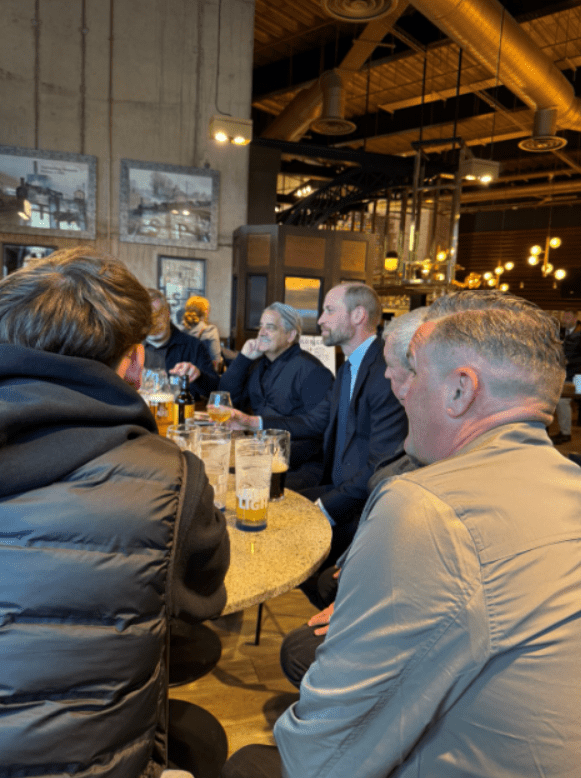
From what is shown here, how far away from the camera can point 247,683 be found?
229cm

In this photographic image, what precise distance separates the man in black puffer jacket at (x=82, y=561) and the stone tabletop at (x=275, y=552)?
0.30 m

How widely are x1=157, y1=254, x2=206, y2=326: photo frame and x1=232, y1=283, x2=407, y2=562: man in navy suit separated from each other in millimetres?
4819

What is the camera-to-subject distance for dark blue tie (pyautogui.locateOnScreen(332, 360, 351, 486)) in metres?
2.65

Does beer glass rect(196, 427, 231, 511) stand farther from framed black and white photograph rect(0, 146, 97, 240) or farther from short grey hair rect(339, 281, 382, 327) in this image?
framed black and white photograph rect(0, 146, 97, 240)

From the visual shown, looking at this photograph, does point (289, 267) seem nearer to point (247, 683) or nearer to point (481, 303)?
point (247, 683)

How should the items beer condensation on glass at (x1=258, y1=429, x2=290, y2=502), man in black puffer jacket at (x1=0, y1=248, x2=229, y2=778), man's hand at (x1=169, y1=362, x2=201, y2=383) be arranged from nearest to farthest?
man in black puffer jacket at (x1=0, y1=248, x2=229, y2=778) → beer condensation on glass at (x1=258, y1=429, x2=290, y2=502) → man's hand at (x1=169, y1=362, x2=201, y2=383)

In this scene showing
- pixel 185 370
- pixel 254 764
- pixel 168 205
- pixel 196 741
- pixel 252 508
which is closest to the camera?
pixel 254 764

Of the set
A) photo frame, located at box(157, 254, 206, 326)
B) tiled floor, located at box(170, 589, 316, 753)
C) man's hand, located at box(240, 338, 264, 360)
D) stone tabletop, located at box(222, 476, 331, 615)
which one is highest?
photo frame, located at box(157, 254, 206, 326)

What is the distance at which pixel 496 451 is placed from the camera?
74 cm

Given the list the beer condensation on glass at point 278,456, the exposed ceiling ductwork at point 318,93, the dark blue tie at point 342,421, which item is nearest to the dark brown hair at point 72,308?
the beer condensation on glass at point 278,456

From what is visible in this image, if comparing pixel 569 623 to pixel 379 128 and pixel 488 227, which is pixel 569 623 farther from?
pixel 488 227

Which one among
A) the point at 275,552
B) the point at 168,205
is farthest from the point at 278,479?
the point at 168,205

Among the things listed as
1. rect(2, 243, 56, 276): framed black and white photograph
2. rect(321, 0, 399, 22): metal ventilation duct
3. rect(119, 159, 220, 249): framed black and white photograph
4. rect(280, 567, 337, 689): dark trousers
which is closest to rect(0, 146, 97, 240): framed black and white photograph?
rect(2, 243, 56, 276): framed black and white photograph

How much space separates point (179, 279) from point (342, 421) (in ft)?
17.6
